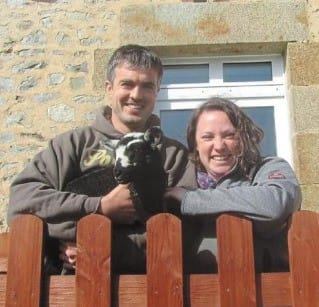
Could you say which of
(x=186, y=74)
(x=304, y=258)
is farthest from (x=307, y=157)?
(x=304, y=258)

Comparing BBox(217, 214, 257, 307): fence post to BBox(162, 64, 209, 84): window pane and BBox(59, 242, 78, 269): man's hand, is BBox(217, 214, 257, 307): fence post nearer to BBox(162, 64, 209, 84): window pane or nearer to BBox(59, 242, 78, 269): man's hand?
BBox(59, 242, 78, 269): man's hand

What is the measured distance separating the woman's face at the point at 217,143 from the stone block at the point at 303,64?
91.8 inches

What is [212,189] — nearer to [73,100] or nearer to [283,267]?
[283,267]

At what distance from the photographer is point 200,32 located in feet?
16.8

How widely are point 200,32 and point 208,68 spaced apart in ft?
0.97

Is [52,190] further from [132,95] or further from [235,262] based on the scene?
[235,262]

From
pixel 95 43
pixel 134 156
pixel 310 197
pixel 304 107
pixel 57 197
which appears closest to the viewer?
pixel 134 156

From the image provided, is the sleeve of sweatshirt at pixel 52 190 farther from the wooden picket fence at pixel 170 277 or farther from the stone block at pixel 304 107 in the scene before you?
the stone block at pixel 304 107

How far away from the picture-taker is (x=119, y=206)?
96.3 inches

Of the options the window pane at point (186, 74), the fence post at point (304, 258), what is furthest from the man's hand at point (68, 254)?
the window pane at point (186, 74)

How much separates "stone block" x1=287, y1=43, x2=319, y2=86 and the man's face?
2.18m

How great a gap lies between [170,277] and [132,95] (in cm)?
98

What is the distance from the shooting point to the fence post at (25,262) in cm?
233

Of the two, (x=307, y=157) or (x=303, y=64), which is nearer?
(x=307, y=157)
